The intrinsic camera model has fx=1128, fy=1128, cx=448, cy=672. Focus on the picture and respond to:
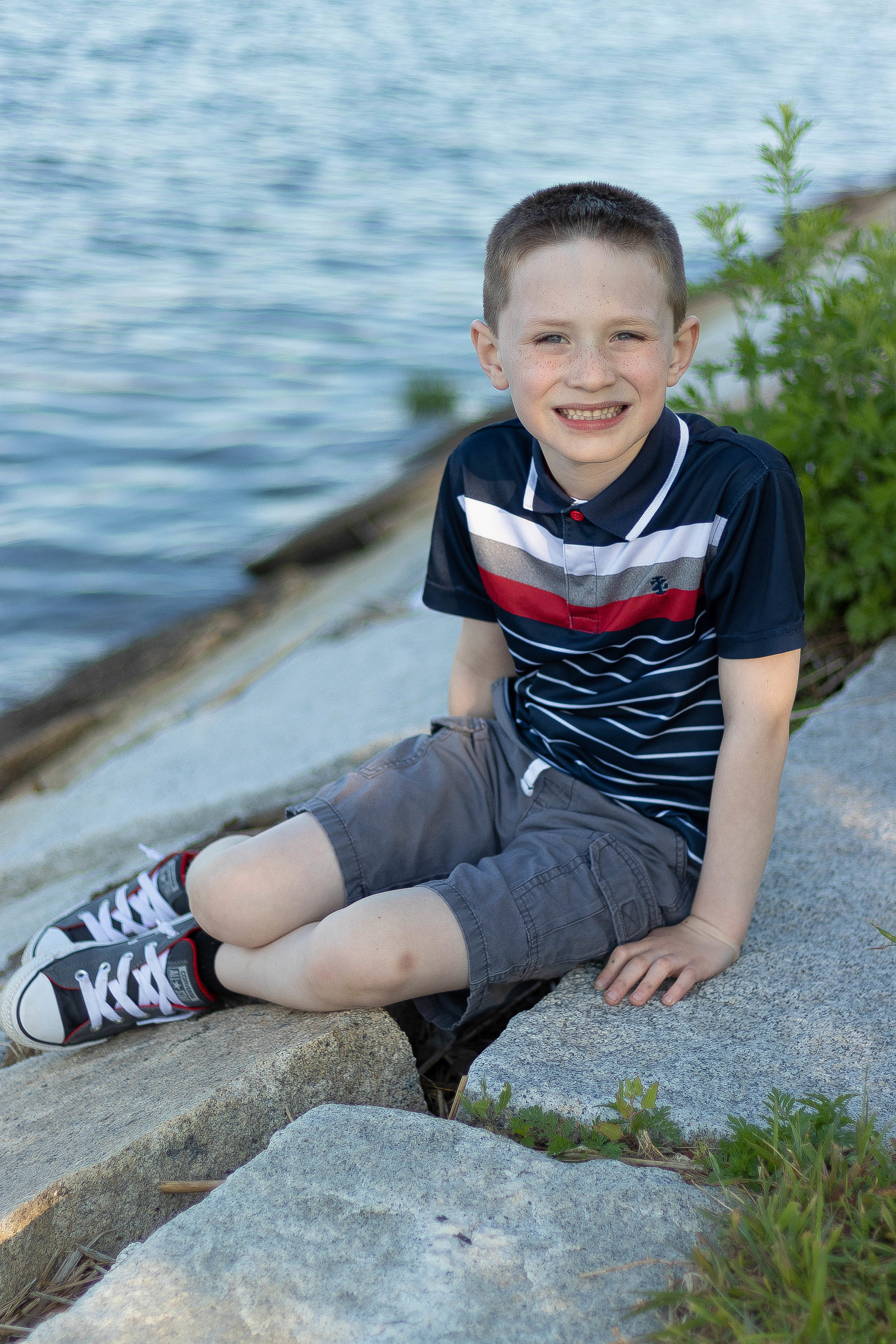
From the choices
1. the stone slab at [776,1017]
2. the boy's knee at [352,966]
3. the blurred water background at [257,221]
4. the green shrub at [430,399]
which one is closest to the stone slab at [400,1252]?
the stone slab at [776,1017]

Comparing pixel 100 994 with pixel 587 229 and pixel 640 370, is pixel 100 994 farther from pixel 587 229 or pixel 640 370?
pixel 587 229

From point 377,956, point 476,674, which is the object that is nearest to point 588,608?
point 476,674

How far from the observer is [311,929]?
2018mm

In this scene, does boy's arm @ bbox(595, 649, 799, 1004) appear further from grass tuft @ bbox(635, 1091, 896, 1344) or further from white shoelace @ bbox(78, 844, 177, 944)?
white shoelace @ bbox(78, 844, 177, 944)

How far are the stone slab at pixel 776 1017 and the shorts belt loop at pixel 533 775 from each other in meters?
0.36

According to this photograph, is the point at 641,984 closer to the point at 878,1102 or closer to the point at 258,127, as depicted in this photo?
the point at 878,1102

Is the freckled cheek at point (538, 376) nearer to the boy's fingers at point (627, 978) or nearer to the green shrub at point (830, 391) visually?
the boy's fingers at point (627, 978)

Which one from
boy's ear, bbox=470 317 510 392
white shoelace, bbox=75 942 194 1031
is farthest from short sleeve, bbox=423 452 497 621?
white shoelace, bbox=75 942 194 1031

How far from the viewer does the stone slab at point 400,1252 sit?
1.30 m

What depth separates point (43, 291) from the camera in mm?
10039

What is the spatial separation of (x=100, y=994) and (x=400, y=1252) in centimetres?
95

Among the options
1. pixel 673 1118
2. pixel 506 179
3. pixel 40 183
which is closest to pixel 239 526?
pixel 673 1118

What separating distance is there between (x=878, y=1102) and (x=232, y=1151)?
99 centimetres

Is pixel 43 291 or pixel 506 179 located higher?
pixel 506 179
